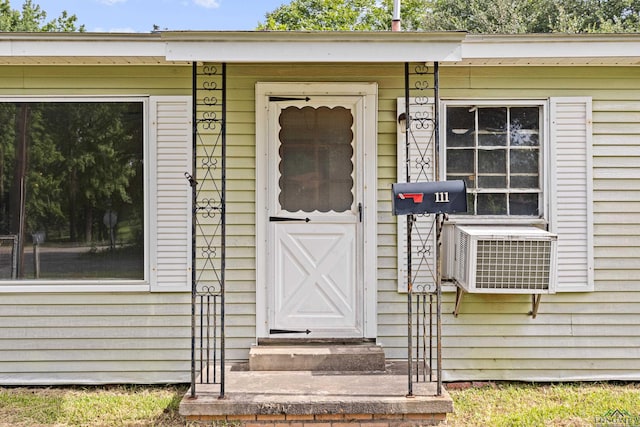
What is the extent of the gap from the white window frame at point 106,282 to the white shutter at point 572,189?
290 cm

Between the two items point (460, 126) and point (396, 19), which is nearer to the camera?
point (460, 126)

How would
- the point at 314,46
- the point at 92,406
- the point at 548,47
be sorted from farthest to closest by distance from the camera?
the point at 548,47 → the point at 92,406 → the point at 314,46

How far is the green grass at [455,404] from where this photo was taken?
3.16m

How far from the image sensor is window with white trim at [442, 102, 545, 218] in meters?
3.72

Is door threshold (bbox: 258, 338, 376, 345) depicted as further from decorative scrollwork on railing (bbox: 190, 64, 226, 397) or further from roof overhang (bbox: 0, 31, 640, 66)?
roof overhang (bbox: 0, 31, 640, 66)

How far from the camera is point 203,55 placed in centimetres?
293

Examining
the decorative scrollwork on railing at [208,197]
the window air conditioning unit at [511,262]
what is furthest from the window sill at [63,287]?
the window air conditioning unit at [511,262]

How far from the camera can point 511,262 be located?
338cm

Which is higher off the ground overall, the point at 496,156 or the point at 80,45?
the point at 80,45

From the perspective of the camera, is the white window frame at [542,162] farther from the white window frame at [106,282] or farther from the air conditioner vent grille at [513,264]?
the white window frame at [106,282]

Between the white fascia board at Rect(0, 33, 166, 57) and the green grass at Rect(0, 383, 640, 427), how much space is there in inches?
91.6

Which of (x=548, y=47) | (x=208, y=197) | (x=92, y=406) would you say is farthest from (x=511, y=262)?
(x=92, y=406)

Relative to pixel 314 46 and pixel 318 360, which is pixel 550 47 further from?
pixel 318 360

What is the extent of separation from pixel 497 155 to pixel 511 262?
83cm
